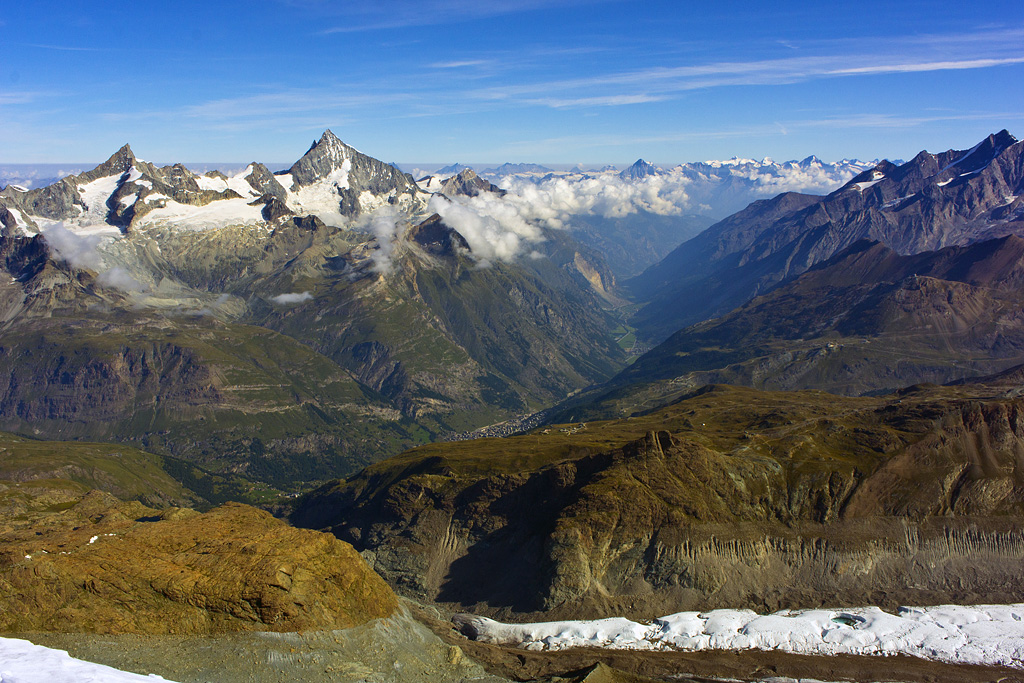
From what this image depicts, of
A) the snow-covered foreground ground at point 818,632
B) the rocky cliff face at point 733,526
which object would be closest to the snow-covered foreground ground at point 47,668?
the snow-covered foreground ground at point 818,632

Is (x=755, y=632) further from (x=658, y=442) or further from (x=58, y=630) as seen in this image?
(x=58, y=630)

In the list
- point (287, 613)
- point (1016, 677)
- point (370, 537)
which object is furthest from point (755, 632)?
point (370, 537)

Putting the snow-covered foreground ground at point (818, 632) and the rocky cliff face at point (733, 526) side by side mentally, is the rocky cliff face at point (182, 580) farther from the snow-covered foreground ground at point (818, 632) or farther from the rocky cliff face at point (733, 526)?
the rocky cliff face at point (733, 526)

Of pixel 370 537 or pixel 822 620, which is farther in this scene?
pixel 370 537

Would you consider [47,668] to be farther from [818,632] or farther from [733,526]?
[733,526]

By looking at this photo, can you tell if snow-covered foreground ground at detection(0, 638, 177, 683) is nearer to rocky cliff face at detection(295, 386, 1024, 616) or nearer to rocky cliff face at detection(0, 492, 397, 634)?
rocky cliff face at detection(0, 492, 397, 634)

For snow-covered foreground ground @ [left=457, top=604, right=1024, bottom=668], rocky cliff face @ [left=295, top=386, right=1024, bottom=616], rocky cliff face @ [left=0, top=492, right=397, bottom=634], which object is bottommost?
snow-covered foreground ground @ [left=457, top=604, right=1024, bottom=668]

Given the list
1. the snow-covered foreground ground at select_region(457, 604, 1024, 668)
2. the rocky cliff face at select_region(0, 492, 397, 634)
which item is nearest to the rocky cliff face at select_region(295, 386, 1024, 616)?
the snow-covered foreground ground at select_region(457, 604, 1024, 668)
